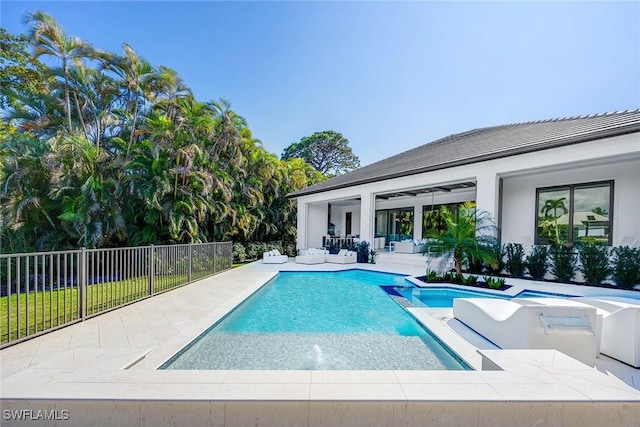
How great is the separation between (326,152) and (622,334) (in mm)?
43912

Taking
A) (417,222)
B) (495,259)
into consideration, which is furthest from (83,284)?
(417,222)

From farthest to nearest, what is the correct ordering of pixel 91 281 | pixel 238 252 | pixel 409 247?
pixel 238 252, pixel 409 247, pixel 91 281

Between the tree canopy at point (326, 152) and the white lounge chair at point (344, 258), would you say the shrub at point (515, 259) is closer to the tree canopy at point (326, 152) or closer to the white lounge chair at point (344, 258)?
the white lounge chair at point (344, 258)

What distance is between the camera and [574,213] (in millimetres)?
11766

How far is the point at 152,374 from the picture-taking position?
3084mm

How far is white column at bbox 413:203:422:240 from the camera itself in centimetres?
1964

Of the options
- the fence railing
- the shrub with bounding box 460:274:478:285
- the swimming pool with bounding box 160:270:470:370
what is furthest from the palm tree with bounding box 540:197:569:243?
the fence railing

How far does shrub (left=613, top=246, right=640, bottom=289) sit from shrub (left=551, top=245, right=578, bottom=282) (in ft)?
3.59

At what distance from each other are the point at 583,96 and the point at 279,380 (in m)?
21.7

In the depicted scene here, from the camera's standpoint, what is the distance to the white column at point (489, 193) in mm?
11758

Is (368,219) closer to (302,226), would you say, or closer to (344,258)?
(344,258)

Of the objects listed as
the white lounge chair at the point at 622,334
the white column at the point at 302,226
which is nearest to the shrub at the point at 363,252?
the white column at the point at 302,226

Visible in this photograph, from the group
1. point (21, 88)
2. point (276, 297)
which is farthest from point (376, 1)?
point (21, 88)

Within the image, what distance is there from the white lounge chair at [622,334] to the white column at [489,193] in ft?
24.6
